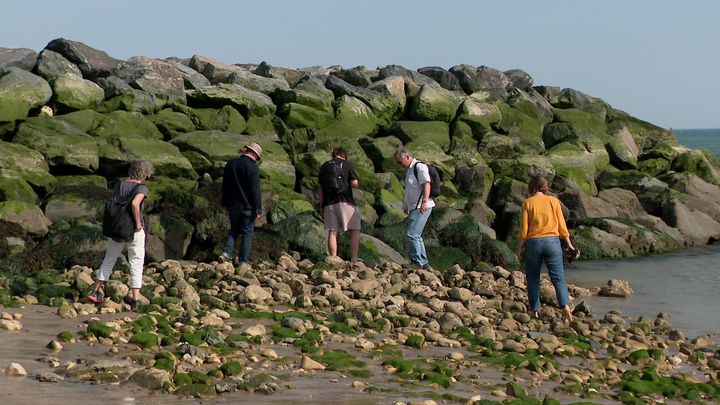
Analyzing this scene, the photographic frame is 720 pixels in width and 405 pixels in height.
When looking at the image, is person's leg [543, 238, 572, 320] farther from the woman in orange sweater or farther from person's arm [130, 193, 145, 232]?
person's arm [130, 193, 145, 232]

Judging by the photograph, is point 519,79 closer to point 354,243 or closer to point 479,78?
point 479,78

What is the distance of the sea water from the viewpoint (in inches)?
613

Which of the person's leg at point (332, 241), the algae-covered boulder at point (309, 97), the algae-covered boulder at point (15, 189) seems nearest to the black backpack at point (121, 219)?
the person's leg at point (332, 241)

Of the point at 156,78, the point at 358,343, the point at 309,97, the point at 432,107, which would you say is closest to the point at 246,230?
the point at 358,343

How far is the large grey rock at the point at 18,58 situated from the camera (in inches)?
1051

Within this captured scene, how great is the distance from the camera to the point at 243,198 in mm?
15953

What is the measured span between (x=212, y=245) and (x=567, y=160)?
572 inches

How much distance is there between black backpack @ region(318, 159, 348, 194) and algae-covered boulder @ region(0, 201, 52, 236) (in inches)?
188

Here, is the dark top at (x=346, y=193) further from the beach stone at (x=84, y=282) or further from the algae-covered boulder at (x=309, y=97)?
the algae-covered boulder at (x=309, y=97)

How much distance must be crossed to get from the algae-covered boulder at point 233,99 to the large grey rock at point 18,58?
13.7ft

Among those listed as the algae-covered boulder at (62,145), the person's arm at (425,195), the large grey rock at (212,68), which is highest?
the large grey rock at (212,68)

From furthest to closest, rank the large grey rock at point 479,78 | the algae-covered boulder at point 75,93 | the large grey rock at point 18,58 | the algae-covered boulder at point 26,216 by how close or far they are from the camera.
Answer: the large grey rock at point 479,78
the large grey rock at point 18,58
the algae-covered boulder at point 75,93
the algae-covered boulder at point 26,216

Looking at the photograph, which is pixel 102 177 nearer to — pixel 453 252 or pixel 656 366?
pixel 453 252

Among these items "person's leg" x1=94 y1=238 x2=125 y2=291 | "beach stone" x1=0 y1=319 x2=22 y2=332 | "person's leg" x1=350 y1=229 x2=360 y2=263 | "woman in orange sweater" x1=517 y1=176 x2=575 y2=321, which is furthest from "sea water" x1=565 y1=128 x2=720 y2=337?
"beach stone" x1=0 y1=319 x2=22 y2=332
